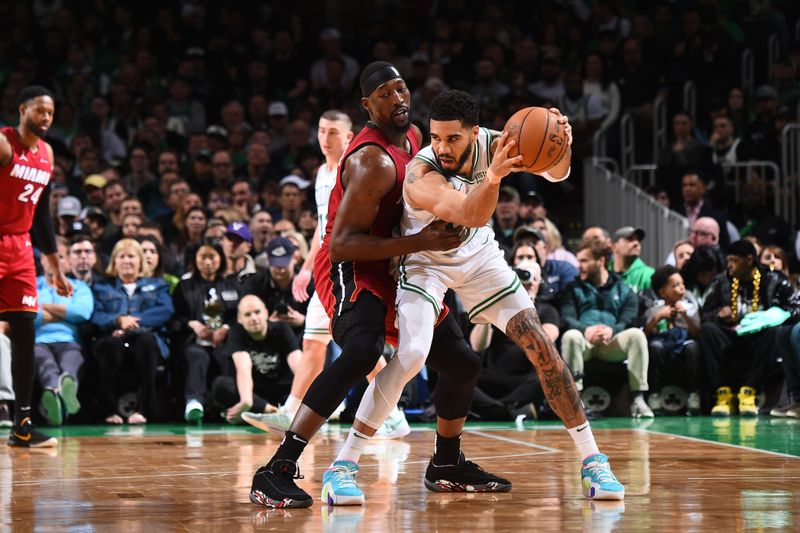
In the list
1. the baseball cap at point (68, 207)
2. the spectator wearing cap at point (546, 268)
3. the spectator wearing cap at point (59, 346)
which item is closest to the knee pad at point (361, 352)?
the spectator wearing cap at point (59, 346)

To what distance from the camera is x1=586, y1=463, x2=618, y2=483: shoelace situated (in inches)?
209

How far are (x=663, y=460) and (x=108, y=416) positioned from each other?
5155 mm

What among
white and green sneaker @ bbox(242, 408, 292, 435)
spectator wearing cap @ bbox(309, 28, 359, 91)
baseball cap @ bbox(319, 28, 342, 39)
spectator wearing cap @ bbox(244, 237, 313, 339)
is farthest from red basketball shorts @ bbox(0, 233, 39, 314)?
baseball cap @ bbox(319, 28, 342, 39)

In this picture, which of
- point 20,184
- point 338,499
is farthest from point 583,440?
point 20,184

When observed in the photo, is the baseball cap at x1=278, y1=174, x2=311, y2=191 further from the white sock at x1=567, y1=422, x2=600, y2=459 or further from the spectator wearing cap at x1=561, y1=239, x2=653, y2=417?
the white sock at x1=567, y1=422, x2=600, y2=459

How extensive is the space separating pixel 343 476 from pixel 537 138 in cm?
163

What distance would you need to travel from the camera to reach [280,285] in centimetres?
1055

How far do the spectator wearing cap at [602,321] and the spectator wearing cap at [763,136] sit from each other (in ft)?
11.9

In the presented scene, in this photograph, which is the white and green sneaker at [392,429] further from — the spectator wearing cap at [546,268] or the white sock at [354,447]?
the white sock at [354,447]

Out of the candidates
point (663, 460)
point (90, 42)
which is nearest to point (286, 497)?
point (663, 460)

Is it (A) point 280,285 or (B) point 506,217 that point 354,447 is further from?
(B) point 506,217

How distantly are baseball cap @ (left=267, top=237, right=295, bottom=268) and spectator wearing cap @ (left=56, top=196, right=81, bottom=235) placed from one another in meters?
2.43

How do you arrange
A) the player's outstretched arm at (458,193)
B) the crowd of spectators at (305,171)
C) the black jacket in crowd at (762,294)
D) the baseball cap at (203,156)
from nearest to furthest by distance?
the player's outstretched arm at (458,193), the crowd of spectators at (305,171), the black jacket in crowd at (762,294), the baseball cap at (203,156)

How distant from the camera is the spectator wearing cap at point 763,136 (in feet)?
44.8
